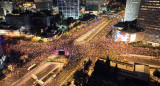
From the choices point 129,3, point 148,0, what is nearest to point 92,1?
point 129,3

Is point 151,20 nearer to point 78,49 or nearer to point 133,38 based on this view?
point 133,38

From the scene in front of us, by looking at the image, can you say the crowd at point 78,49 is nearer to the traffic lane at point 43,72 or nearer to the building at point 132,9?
the traffic lane at point 43,72

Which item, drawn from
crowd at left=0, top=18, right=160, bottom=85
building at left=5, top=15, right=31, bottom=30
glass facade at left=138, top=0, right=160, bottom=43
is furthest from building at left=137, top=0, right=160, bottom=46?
building at left=5, top=15, right=31, bottom=30

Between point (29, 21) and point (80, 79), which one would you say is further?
point (29, 21)

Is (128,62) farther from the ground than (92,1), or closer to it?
closer to it

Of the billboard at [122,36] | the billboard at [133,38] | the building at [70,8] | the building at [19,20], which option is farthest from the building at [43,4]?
the billboard at [133,38]

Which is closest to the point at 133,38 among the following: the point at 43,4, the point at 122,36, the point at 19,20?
the point at 122,36

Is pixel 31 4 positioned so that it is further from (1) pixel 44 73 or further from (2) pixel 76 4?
(1) pixel 44 73

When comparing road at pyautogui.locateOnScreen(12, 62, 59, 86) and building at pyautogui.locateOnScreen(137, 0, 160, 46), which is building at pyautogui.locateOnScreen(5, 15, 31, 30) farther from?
building at pyautogui.locateOnScreen(137, 0, 160, 46)
